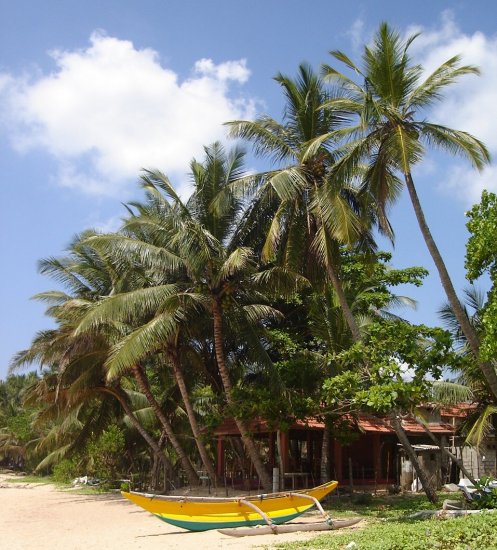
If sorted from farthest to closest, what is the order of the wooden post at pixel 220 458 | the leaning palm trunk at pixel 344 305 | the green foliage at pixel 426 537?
1. the wooden post at pixel 220 458
2. the leaning palm trunk at pixel 344 305
3. the green foliage at pixel 426 537

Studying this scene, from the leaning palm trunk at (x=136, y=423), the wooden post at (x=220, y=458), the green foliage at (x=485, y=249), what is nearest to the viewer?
the green foliage at (x=485, y=249)

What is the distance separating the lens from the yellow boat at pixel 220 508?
14266 millimetres

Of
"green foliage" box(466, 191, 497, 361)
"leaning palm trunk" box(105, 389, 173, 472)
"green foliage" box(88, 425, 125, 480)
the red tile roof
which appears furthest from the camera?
"green foliage" box(88, 425, 125, 480)

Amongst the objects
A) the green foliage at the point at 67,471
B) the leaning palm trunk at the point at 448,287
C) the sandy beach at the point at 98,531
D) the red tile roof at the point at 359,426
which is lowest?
the sandy beach at the point at 98,531

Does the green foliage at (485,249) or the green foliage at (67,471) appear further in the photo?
the green foliage at (67,471)

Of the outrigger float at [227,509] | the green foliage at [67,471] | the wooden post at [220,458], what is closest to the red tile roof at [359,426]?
the wooden post at [220,458]

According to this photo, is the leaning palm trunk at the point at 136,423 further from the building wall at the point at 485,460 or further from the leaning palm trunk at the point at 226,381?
the building wall at the point at 485,460

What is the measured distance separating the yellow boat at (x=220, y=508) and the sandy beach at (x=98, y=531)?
306mm

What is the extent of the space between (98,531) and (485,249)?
11.4 meters

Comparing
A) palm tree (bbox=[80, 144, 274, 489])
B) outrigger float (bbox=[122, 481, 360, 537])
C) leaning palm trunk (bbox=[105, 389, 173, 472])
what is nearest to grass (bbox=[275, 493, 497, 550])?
outrigger float (bbox=[122, 481, 360, 537])

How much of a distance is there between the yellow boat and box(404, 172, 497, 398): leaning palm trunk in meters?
4.74

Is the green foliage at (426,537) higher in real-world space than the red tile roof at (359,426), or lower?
lower

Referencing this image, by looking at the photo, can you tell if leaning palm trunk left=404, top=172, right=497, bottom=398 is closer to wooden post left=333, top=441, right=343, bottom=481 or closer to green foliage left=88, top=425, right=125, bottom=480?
wooden post left=333, top=441, right=343, bottom=481

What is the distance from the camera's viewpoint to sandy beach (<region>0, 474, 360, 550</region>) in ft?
43.2
